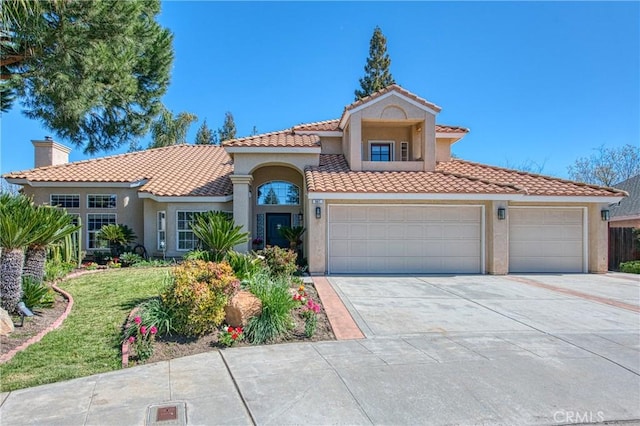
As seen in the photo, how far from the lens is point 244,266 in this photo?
10.3 meters

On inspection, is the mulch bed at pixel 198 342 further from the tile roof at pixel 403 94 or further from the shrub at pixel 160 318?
the tile roof at pixel 403 94

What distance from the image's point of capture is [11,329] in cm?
766

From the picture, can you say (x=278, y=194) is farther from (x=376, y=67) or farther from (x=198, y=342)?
(x=376, y=67)

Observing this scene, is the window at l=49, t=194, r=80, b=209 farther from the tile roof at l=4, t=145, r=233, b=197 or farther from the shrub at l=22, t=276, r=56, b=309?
the shrub at l=22, t=276, r=56, b=309

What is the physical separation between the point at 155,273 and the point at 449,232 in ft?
36.1

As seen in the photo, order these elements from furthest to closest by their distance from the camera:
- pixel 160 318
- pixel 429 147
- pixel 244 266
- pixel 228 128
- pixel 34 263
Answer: pixel 228 128 < pixel 429 147 < pixel 244 266 < pixel 34 263 < pixel 160 318

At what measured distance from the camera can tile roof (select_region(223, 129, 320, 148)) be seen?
55.7 ft

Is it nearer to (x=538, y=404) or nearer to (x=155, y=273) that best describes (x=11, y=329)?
(x=155, y=273)

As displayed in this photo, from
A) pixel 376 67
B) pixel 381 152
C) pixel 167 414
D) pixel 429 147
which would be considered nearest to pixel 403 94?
pixel 429 147

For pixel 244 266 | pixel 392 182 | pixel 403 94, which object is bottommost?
pixel 244 266

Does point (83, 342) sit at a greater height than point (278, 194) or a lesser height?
lesser

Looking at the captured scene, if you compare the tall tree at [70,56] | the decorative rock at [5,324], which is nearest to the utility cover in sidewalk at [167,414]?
the decorative rock at [5,324]

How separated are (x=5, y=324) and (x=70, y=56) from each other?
24.7ft

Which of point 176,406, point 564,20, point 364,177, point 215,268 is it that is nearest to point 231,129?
point 364,177
